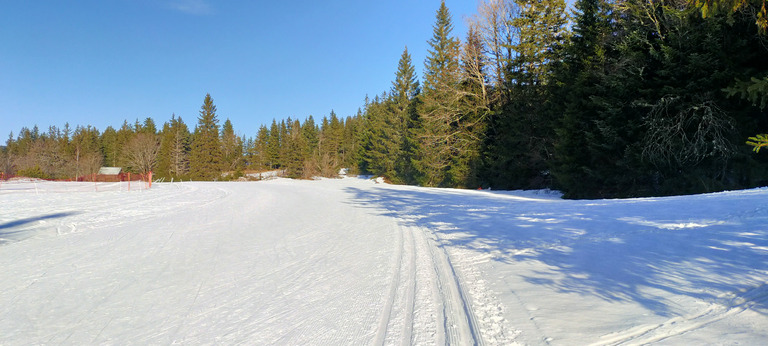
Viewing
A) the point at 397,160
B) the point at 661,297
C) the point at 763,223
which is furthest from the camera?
the point at 397,160

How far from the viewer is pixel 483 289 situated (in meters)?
3.73

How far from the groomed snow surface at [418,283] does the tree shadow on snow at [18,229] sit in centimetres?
42

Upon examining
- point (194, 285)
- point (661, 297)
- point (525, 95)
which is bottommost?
point (194, 285)

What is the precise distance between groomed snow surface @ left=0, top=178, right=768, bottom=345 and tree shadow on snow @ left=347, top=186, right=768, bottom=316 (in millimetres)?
25

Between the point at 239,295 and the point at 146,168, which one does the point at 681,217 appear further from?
the point at 146,168

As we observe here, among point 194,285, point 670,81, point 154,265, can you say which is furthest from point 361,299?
point 670,81

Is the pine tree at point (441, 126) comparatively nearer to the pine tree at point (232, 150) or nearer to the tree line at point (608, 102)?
the tree line at point (608, 102)

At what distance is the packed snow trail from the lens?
9.62ft

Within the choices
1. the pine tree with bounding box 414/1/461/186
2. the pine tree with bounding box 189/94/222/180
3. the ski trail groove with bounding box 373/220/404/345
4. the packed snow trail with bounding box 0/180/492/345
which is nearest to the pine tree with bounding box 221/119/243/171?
the pine tree with bounding box 189/94/222/180

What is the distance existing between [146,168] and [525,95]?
197 ft

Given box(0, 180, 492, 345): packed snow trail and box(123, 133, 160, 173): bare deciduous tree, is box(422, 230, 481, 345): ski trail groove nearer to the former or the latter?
box(0, 180, 492, 345): packed snow trail

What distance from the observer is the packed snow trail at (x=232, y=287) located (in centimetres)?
293

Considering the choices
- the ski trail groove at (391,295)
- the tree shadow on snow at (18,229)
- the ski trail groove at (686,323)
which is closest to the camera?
the ski trail groove at (686,323)

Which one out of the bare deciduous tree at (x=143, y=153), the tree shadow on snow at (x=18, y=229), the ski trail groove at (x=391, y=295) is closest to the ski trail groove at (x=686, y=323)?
the ski trail groove at (x=391, y=295)
